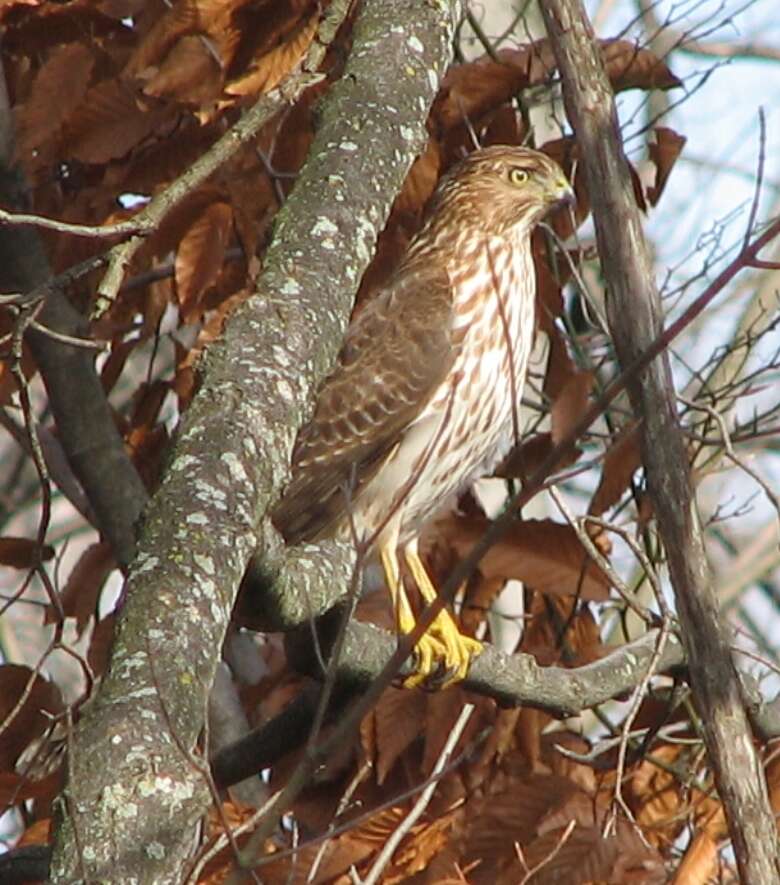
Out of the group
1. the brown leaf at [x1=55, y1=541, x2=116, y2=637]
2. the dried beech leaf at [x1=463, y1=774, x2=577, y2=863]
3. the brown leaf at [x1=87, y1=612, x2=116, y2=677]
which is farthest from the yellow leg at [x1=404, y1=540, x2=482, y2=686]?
the brown leaf at [x1=55, y1=541, x2=116, y2=637]

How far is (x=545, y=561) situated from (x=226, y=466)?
2.18 metres

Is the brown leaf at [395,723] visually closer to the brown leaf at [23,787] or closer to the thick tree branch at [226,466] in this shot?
the brown leaf at [23,787]

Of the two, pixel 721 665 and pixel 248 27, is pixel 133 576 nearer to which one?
pixel 721 665

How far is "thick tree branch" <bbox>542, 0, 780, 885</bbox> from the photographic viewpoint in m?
4.07

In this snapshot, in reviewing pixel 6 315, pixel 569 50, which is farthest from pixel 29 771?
pixel 569 50

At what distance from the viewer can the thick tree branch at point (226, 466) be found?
7.16 ft

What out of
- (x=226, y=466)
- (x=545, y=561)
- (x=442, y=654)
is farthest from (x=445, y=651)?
(x=226, y=466)

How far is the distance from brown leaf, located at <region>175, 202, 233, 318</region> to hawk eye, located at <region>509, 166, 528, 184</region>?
1031 millimetres

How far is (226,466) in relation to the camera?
2.62 meters

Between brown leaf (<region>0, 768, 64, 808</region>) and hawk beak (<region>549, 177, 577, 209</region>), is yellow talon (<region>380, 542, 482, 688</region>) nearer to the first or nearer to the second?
brown leaf (<region>0, 768, 64, 808</region>)

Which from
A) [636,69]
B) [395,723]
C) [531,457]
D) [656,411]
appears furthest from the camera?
[531,457]

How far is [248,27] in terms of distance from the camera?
174 inches

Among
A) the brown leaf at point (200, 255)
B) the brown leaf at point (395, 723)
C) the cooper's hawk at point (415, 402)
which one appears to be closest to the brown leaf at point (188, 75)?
the brown leaf at point (200, 255)

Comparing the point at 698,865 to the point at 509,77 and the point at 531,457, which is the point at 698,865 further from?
the point at 509,77
